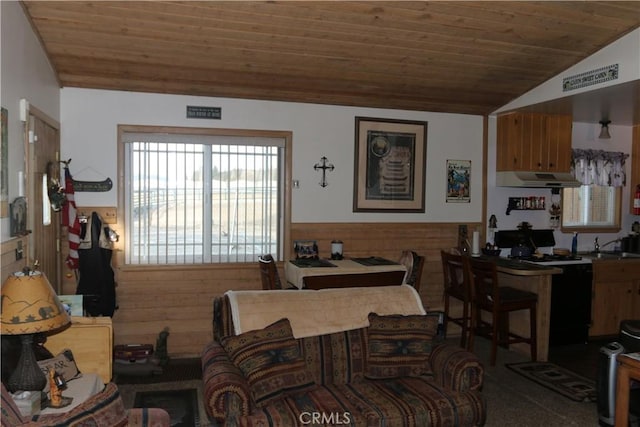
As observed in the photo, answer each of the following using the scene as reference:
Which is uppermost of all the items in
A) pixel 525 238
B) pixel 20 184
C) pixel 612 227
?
pixel 20 184

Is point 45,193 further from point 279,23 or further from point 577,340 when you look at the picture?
point 577,340

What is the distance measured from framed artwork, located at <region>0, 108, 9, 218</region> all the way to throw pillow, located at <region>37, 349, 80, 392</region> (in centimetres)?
81

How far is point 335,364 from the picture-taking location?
→ 3111 millimetres

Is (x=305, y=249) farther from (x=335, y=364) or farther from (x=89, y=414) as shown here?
(x=89, y=414)

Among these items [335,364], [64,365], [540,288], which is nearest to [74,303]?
[64,365]

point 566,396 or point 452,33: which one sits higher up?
point 452,33

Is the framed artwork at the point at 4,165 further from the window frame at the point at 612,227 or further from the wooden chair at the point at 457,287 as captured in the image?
the window frame at the point at 612,227

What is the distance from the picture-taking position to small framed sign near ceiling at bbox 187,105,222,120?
15.6 feet

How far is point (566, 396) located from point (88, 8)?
4.32m

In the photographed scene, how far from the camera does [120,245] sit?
15.3 ft

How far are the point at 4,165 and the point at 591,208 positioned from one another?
6.07 meters

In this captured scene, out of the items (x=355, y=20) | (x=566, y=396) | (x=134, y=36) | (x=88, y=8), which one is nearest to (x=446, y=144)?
(x=355, y=20)

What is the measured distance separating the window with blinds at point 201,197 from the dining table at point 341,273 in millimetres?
576

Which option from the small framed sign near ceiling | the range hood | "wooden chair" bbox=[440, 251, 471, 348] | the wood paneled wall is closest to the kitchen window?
the range hood
